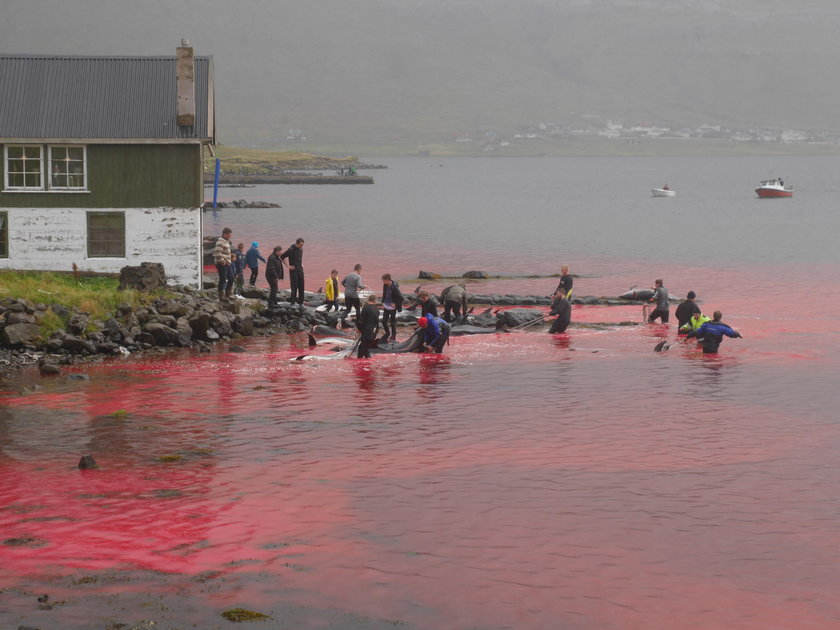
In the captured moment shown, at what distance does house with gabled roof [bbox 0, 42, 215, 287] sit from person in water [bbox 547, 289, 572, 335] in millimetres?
12790

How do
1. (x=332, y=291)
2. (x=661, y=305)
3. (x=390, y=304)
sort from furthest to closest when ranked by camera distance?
(x=661, y=305)
(x=332, y=291)
(x=390, y=304)

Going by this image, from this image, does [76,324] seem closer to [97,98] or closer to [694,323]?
[97,98]

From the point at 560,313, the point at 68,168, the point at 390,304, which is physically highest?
the point at 68,168

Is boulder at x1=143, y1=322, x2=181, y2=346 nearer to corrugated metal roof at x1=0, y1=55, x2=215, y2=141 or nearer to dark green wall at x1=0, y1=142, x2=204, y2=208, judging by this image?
dark green wall at x1=0, y1=142, x2=204, y2=208

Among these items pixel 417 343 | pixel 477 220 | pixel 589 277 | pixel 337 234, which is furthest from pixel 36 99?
pixel 477 220

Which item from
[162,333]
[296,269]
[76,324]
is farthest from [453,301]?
[76,324]

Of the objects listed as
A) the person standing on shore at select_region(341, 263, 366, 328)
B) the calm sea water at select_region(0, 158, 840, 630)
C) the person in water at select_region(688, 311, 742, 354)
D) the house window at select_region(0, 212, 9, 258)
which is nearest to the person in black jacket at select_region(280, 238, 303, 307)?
the person standing on shore at select_region(341, 263, 366, 328)

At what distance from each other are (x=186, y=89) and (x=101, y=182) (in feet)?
14.8

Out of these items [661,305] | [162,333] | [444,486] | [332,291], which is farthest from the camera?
[661,305]

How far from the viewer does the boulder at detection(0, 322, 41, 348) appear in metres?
31.3

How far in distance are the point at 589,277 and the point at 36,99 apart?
33.5m

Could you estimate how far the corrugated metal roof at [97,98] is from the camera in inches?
1529

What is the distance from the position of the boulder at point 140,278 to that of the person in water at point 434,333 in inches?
382

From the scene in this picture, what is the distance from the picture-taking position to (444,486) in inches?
823
